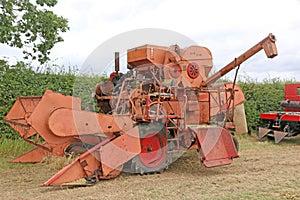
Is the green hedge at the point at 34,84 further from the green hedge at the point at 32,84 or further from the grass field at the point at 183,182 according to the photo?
the grass field at the point at 183,182

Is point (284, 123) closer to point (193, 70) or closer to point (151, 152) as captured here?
point (193, 70)

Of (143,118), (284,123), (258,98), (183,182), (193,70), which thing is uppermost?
(193,70)

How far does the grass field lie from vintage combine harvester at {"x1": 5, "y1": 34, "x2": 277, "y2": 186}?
0.24 m

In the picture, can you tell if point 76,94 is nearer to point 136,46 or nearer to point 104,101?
point 104,101

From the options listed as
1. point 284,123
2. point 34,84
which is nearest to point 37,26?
point 34,84

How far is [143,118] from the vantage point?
6.38 meters

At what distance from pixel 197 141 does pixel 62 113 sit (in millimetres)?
2394

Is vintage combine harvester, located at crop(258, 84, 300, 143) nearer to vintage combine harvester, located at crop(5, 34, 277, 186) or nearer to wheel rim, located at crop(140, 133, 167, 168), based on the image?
vintage combine harvester, located at crop(5, 34, 277, 186)

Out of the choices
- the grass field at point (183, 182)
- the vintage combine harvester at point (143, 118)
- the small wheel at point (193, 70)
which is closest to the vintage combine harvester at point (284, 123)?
the grass field at point (183, 182)

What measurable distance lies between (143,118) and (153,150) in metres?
0.68

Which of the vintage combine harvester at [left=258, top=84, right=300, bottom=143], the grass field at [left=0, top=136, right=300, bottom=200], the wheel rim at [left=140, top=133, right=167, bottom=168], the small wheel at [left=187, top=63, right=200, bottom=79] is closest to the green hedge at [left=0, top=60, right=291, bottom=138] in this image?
the grass field at [left=0, top=136, right=300, bottom=200]

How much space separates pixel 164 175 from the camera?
21.7ft

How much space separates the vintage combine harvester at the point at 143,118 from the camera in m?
5.71

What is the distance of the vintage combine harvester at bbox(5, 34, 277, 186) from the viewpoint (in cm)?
571
